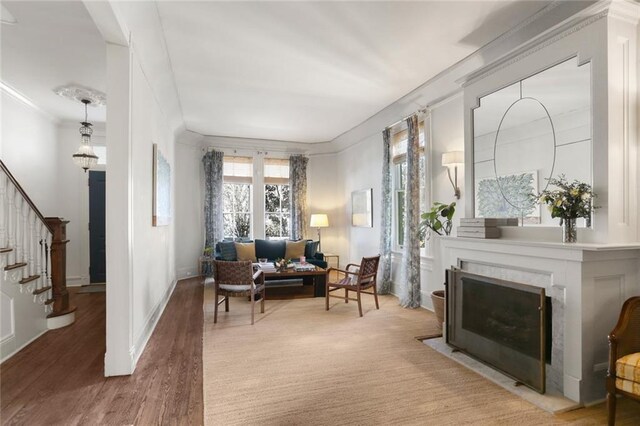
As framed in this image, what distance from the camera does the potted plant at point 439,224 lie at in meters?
3.82

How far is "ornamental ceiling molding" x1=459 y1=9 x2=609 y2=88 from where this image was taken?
7.91 ft

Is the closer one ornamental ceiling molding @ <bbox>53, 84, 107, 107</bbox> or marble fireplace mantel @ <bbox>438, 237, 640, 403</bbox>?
marble fireplace mantel @ <bbox>438, 237, 640, 403</bbox>

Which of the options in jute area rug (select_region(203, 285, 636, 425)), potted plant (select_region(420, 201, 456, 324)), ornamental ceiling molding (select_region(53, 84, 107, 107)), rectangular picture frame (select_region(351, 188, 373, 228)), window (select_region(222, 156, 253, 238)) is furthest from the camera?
window (select_region(222, 156, 253, 238))

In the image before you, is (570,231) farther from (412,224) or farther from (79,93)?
(79,93)

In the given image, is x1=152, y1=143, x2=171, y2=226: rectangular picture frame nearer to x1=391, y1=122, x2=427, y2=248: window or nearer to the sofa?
the sofa

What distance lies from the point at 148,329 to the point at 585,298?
13.5ft

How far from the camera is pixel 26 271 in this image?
11.6 ft

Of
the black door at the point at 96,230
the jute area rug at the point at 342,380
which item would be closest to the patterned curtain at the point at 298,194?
the jute area rug at the point at 342,380

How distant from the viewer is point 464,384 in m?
2.66

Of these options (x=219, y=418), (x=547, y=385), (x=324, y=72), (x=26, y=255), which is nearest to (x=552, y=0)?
(x=324, y=72)

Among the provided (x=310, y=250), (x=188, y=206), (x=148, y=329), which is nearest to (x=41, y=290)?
(x=148, y=329)

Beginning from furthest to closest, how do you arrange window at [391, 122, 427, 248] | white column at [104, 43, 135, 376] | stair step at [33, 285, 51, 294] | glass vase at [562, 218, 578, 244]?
window at [391, 122, 427, 248] → stair step at [33, 285, 51, 294] → white column at [104, 43, 135, 376] → glass vase at [562, 218, 578, 244]

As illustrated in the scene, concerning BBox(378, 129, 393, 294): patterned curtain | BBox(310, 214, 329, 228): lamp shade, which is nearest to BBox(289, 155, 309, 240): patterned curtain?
BBox(310, 214, 329, 228): lamp shade

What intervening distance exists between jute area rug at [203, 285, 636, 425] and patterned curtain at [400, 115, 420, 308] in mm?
643
